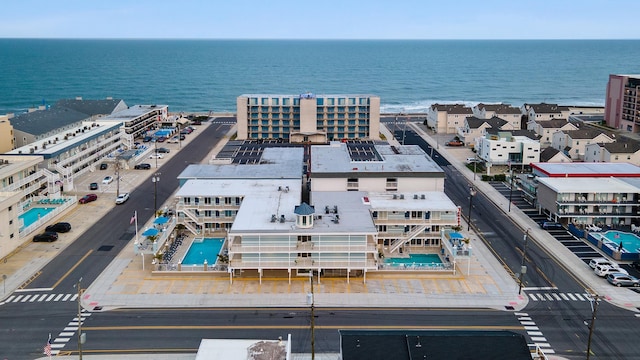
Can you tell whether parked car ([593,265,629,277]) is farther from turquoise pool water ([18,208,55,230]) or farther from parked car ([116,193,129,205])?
turquoise pool water ([18,208,55,230])

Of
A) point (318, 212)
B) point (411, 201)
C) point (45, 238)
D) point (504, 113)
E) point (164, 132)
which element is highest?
point (504, 113)

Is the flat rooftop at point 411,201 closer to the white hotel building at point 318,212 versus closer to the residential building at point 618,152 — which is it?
the white hotel building at point 318,212

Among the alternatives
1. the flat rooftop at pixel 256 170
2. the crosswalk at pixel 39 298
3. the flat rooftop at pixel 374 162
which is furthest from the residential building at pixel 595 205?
the crosswalk at pixel 39 298

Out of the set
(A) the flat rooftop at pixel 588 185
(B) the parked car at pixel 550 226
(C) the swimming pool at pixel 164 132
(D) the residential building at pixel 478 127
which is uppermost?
(D) the residential building at pixel 478 127

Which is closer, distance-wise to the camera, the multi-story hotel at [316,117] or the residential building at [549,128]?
the residential building at [549,128]

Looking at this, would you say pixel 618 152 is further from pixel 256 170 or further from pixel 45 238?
pixel 45 238

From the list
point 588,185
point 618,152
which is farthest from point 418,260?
point 618,152

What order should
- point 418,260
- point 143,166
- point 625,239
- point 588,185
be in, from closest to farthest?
1. point 418,260
2. point 625,239
3. point 588,185
4. point 143,166
